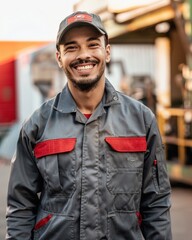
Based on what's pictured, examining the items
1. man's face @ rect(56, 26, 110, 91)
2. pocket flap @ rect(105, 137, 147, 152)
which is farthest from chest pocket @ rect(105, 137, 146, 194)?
man's face @ rect(56, 26, 110, 91)

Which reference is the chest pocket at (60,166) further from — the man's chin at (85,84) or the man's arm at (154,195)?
the man's arm at (154,195)

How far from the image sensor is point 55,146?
238cm

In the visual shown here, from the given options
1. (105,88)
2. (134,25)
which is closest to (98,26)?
(105,88)

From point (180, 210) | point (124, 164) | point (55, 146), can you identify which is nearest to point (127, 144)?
point (124, 164)

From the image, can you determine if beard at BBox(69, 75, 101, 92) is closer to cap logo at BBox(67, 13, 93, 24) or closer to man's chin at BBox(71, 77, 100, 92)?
man's chin at BBox(71, 77, 100, 92)

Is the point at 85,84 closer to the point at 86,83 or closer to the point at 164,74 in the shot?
the point at 86,83

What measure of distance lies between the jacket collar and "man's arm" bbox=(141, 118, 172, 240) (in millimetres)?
200

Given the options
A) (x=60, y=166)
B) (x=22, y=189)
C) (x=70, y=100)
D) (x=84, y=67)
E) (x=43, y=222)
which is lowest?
(x=43, y=222)

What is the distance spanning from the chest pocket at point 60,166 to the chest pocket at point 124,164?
0.47 ft

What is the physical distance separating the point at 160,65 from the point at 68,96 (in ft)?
29.7

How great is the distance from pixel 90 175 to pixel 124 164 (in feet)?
0.49

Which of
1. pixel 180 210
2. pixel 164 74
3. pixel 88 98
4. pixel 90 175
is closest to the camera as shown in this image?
pixel 90 175

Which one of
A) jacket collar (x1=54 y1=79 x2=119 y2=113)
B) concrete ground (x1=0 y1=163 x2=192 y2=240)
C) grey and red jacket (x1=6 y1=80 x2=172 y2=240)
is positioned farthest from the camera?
concrete ground (x1=0 y1=163 x2=192 y2=240)

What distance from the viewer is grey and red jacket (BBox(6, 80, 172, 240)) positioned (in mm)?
2334
